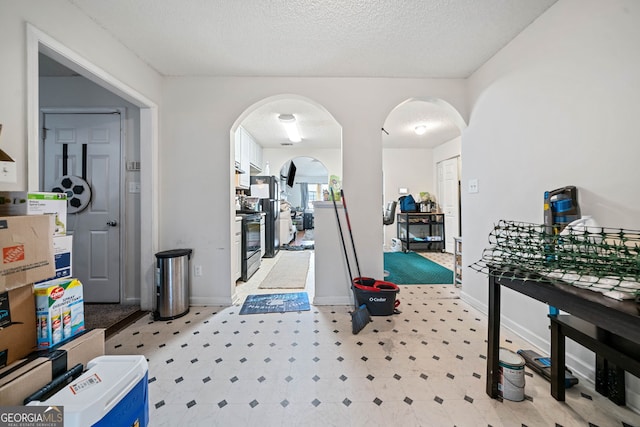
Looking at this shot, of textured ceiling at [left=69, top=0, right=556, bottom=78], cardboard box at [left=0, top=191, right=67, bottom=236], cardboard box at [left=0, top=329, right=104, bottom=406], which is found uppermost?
textured ceiling at [left=69, top=0, right=556, bottom=78]

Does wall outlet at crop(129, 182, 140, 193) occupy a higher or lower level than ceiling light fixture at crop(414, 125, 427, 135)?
lower

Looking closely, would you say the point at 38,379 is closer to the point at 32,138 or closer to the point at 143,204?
the point at 32,138

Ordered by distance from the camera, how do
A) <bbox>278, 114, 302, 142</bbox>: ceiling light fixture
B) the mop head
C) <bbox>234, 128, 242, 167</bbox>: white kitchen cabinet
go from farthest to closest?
<bbox>234, 128, 242, 167</bbox>: white kitchen cabinet, <bbox>278, 114, 302, 142</bbox>: ceiling light fixture, the mop head

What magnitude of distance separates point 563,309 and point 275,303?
7.57 feet

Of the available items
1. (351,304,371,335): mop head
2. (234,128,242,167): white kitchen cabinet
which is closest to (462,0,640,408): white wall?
(351,304,371,335): mop head

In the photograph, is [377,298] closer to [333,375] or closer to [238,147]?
[333,375]

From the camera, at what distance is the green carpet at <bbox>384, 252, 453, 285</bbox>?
11.1 feet

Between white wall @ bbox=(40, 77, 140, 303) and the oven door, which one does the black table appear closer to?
the oven door

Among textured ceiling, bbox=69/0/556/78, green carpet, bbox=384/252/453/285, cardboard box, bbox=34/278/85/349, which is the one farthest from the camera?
green carpet, bbox=384/252/453/285

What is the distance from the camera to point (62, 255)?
1.29m

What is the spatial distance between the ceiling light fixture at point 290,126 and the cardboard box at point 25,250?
124 inches

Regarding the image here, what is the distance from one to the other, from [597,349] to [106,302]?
3883 mm

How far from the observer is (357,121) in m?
2.57

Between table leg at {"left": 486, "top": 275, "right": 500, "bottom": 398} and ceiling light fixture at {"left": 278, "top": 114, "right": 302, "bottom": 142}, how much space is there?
3.39 m
